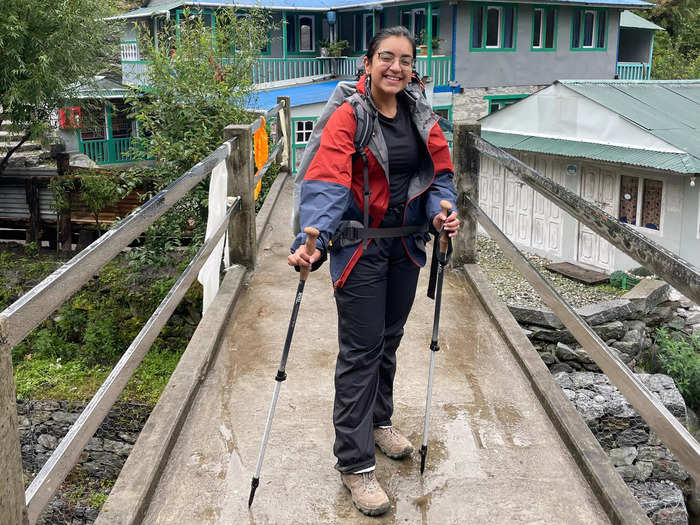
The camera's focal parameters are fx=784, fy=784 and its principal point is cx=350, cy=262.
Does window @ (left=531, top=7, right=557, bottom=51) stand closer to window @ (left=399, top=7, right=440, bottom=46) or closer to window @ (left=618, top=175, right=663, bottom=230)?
window @ (left=399, top=7, right=440, bottom=46)

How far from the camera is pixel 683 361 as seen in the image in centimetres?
1270

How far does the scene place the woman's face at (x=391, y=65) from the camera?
2906 millimetres

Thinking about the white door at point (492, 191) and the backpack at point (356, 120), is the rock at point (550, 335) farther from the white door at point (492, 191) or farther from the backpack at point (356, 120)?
the backpack at point (356, 120)

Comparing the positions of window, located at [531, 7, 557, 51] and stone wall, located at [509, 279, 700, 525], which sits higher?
window, located at [531, 7, 557, 51]

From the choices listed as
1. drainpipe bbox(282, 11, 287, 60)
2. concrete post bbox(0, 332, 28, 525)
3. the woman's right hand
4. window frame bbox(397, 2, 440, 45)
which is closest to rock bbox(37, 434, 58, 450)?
Result: the woman's right hand

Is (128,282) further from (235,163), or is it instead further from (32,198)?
(235,163)

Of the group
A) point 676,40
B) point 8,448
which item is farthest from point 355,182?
point 676,40

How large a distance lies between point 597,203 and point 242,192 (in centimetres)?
1290

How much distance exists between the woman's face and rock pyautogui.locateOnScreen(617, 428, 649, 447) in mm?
7096

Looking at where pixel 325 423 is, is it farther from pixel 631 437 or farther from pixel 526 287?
pixel 526 287

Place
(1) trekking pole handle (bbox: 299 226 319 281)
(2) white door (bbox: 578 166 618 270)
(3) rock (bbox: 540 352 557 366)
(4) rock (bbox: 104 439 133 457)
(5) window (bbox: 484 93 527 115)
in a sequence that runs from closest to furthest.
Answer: (1) trekking pole handle (bbox: 299 226 319 281)
(4) rock (bbox: 104 439 133 457)
(3) rock (bbox: 540 352 557 366)
(2) white door (bbox: 578 166 618 270)
(5) window (bbox: 484 93 527 115)

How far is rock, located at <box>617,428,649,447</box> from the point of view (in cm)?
887

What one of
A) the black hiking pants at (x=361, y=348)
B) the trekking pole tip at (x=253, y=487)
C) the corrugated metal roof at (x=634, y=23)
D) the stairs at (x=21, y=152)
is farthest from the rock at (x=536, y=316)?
the corrugated metal roof at (x=634, y=23)

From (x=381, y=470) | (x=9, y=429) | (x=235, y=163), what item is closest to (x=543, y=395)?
(x=381, y=470)
